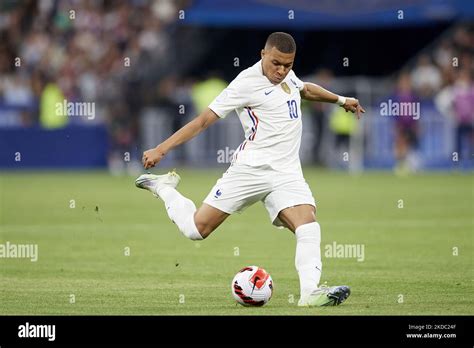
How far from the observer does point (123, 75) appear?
124 feet

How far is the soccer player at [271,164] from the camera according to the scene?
456 inches

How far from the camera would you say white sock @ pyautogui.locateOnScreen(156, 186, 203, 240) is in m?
12.2

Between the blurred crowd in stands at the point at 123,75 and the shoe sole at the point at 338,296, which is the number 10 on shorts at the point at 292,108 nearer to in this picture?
the shoe sole at the point at 338,296

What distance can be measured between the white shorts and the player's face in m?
0.91

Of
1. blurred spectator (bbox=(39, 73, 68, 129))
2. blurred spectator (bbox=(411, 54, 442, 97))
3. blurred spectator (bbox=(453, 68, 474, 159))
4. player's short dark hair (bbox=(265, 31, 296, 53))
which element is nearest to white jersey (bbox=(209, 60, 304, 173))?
player's short dark hair (bbox=(265, 31, 296, 53))

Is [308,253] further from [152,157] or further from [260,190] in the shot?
[152,157]

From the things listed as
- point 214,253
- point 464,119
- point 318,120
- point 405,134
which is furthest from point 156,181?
point 318,120

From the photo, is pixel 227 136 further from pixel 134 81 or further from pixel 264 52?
pixel 264 52

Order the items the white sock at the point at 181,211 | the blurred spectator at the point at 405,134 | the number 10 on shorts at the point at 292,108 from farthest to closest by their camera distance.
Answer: the blurred spectator at the point at 405,134, the white sock at the point at 181,211, the number 10 on shorts at the point at 292,108

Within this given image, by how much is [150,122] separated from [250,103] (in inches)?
951

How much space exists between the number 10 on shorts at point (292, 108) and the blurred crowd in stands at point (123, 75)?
22.1m

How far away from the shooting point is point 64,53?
39188 mm

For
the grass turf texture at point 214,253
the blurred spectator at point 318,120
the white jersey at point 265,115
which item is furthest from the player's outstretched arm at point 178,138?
the blurred spectator at point 318,120

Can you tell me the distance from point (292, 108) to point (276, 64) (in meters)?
0.58
